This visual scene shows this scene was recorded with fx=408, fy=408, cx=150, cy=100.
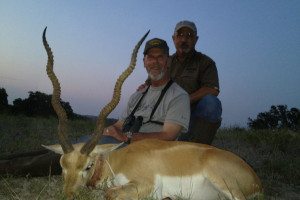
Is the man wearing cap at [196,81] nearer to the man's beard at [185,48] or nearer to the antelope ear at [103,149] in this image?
the man's beard at [185,48]

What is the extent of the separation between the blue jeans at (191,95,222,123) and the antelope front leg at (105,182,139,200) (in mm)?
2094

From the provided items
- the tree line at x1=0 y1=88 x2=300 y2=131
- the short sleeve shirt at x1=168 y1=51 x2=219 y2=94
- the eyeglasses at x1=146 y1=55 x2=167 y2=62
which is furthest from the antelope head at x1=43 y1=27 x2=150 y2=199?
the tree line at x1=0 y1=88 x2=300 y2=131

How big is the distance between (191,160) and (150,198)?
0.67 metres

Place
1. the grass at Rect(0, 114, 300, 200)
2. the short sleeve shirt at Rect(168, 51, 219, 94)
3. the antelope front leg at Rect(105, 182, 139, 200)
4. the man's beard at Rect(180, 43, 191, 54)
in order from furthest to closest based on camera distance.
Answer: the man's beard at Rect(180, 43, 191, 54)
the short sleeve shirt at Rect(168, 51, 219, 94)
the grass at Rect(0, 114, 300, 200)
the antelope front leg at Rect(105, 182, 139, 200)

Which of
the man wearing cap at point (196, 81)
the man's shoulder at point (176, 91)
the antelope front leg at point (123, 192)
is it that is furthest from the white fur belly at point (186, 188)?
the man wearing cap at point (196, 81)

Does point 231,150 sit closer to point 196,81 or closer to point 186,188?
point 196,81

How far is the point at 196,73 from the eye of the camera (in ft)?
21.6

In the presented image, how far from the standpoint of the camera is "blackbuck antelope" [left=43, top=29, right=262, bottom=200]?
14.0 feet

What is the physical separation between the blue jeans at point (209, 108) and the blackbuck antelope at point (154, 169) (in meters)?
1.38

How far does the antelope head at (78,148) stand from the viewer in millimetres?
4157

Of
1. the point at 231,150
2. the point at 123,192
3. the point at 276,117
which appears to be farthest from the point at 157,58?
the point at 276,117

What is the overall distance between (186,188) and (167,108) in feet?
4.19

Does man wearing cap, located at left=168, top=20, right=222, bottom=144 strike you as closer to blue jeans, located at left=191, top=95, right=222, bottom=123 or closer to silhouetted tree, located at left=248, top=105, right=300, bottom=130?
blue jeans, located at left=191, top=95, right=222, bottom=123

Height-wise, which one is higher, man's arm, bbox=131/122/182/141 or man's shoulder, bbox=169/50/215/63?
man's shoulder, bbox=169/50/215/63
